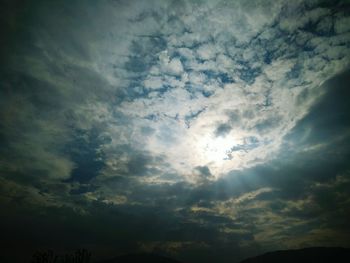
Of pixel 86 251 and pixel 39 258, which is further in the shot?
pixel 86 251

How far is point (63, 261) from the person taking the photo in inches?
2333

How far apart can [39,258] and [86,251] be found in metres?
12.7

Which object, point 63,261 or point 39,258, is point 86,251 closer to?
point 63,261

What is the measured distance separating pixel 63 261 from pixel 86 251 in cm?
601

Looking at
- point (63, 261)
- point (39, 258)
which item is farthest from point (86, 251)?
point (39, 258)

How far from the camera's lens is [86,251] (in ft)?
202

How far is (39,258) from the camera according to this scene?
5209 cm

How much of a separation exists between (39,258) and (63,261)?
9.00 metres

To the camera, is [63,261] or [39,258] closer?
[39,258]
